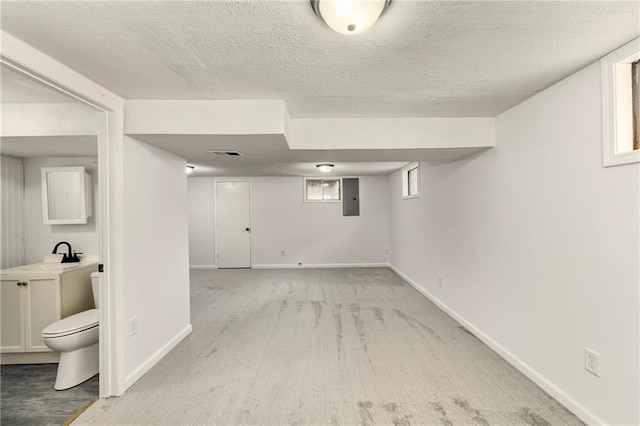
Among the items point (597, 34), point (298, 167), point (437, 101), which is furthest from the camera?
point (298, 167)

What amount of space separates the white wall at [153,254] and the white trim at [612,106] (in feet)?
9.90

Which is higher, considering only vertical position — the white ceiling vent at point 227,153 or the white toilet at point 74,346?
the white ceiling vent at point 227,153

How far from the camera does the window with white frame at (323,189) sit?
640 centimetres

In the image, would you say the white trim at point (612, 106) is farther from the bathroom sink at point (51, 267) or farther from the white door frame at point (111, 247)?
the bathroom sink at point (51, 267)

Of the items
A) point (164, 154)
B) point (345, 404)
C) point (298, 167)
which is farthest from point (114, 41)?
point (298, 167)

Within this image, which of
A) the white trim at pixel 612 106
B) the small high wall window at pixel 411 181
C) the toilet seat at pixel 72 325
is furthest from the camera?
the small high wall window at pixel 411 181

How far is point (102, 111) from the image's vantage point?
6.43 ft

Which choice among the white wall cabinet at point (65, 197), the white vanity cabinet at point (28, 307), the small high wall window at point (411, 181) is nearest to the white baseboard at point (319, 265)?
the small high wall window at point (411, 181)

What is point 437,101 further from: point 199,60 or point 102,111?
point 102,111

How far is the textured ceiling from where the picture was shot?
114 cm

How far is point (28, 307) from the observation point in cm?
239

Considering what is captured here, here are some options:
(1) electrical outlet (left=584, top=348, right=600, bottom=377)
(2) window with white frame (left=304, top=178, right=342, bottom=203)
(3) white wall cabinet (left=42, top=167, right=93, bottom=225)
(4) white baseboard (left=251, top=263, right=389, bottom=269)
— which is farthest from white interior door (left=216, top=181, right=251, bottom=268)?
(1) electrical outlet (left=584, top=348, right=600, bottom=377)

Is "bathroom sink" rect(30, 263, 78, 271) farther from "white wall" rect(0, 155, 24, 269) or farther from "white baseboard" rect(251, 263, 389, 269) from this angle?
"white baseboard" rect(251, 263, 389, 269)

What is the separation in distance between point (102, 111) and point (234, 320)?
95.7 inches
